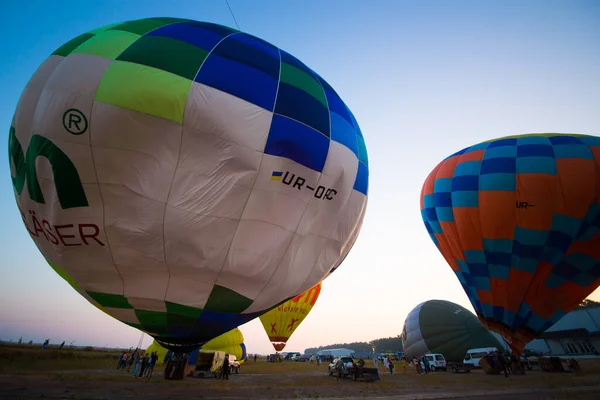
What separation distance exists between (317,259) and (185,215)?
9.56 feet

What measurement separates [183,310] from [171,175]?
2.34 metres

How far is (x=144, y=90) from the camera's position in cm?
455

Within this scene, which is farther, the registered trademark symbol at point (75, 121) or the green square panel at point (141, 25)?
the green square panel at point (141, 25)

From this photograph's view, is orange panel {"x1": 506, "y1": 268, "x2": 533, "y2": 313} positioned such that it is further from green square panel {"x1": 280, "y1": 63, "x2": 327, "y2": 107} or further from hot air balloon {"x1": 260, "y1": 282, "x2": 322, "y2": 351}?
green square panel {"x1": 280, "y1": 63, "x2": 327, "y2": 107}

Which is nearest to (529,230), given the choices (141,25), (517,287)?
(517,287)

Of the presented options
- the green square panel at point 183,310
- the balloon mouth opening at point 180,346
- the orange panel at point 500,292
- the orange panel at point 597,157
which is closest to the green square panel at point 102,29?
the green square panel at point 183,310

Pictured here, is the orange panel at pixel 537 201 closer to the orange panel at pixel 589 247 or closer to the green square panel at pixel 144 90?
the orange panel at pixel 589 247

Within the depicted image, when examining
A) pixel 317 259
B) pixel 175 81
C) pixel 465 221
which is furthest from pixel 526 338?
pixel 175 81

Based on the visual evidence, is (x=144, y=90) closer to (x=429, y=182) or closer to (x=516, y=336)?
(x=429, y=182)

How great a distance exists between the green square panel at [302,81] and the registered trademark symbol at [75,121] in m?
3.54

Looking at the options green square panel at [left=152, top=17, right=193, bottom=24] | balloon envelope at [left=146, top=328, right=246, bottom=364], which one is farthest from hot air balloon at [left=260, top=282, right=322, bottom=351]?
green square panel at [left=152, top=17, right=193, bottom=24]

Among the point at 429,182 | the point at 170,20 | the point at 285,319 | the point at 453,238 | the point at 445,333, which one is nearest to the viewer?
the point at 170,20

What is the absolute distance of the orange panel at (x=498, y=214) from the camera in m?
13.4

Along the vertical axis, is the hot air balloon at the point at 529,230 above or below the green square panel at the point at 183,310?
above
